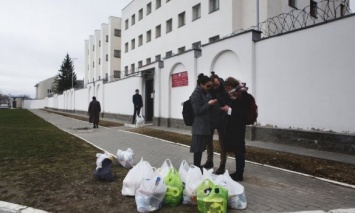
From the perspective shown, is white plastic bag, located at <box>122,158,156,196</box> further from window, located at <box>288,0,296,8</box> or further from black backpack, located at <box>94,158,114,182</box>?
window, located at <box>288,0,296,8</box>

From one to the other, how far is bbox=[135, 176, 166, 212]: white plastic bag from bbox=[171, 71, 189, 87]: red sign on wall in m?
12.1

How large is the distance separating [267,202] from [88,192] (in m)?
2.81

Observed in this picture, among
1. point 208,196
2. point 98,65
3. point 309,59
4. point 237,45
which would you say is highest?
point 98,65

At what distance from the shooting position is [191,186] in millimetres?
4379

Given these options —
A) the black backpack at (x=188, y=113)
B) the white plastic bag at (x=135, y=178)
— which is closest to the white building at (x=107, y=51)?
the black backpack at (x=188, y=113)

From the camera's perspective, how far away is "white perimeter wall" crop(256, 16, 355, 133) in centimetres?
896

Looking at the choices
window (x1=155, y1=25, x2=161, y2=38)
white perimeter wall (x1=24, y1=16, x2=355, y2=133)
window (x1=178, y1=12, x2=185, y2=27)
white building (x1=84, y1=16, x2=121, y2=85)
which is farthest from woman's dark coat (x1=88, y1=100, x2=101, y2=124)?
white building (x1=84, y1=16, x2=121, y2=85)

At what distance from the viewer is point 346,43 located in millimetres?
8938

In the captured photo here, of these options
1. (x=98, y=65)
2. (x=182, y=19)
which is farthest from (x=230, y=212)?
(x=98, y=65)

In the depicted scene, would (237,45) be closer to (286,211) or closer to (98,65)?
(286,211)

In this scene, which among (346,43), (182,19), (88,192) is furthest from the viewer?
(182,19)

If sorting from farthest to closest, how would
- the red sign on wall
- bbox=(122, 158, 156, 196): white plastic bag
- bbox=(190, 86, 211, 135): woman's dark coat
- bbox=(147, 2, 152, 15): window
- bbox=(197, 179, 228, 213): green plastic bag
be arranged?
bbox=(147, 2, 152, 15): window
the red sign on wall
bbox=(190, 86, 211, 135): woman's dark coat
bbox=(122, 158, 156, 196): white plastic bag
bbox=(197, 179, 228, 213): green plastic bag

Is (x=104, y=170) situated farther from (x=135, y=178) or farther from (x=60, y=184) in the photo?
(x=135, y=178)

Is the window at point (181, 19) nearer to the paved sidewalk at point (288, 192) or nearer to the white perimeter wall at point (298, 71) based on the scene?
the white perimeter wall at point (298, 71)
